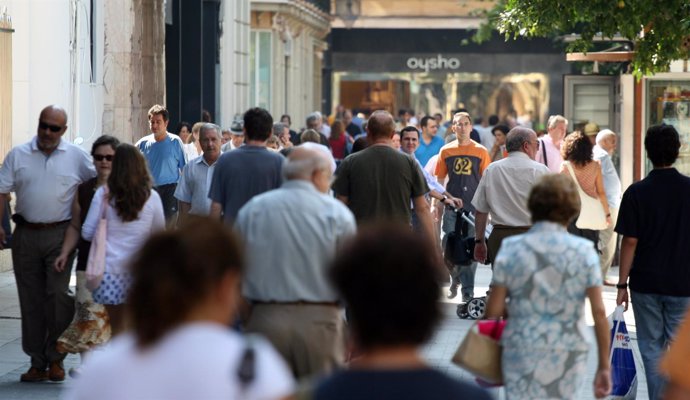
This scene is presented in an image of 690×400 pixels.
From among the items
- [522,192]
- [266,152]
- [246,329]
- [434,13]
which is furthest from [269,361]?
[434,13]

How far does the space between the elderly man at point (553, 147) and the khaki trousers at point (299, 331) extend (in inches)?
383

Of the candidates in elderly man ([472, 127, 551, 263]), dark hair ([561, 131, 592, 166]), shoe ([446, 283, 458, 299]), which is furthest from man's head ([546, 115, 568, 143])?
elderly man ([472, 127, 551, 263])

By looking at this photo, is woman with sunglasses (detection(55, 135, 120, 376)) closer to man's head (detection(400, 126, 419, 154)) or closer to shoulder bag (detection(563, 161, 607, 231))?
man's head (detection(400, 126, 419, 154))

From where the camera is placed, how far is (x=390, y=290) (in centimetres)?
362

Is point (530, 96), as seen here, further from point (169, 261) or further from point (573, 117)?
point (169, 261)

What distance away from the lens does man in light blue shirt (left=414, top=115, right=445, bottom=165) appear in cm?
1892

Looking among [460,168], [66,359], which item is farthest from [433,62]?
[66,359]

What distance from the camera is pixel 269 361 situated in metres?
3.75

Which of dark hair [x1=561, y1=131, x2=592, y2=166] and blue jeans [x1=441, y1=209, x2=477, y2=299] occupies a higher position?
dark hair [x1=561, y1=131, x2=592, y2=166]

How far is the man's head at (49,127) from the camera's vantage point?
9906 millimetres

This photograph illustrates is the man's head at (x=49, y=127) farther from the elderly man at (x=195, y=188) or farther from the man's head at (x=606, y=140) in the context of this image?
the man's head at (x=606, y=140)

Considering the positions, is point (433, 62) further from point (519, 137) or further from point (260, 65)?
point (519, 137)

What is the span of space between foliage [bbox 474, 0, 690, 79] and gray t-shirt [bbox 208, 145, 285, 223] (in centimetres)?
693

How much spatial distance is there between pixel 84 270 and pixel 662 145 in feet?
11.3
